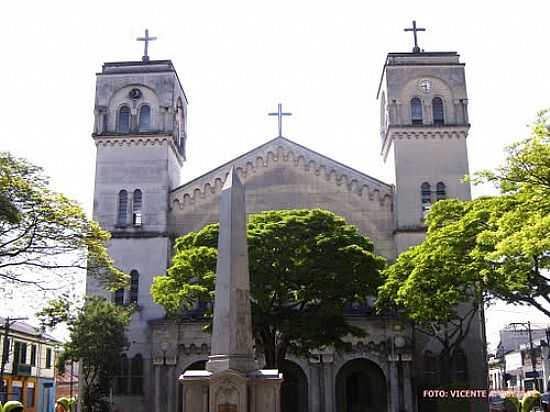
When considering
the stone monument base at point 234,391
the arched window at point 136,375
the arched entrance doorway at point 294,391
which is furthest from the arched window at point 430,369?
the stone monument base at point 234,391

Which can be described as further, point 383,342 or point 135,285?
point 135,285

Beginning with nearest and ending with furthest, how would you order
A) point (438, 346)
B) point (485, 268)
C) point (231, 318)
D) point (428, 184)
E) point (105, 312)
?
point (231, 318) → point (485, 268) → point (105, 312) → point (438, 346) → point (428, 184)

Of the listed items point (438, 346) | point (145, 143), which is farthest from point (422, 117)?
point (145, 143)

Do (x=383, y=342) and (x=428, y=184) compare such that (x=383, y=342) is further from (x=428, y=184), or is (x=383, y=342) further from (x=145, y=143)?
(x=145, y=143)

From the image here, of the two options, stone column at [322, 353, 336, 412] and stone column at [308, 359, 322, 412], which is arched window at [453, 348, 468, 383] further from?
stone column at [308, 359, 322, 412]

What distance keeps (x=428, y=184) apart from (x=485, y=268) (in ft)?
44.8

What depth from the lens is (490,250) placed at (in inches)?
742

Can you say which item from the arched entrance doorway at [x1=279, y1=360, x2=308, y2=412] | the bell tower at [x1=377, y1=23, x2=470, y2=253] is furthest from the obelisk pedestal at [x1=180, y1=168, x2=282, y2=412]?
the bell tower at [x1=377, y1=23, x2=470, y2=253]

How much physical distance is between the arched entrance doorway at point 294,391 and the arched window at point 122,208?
990 centimetres

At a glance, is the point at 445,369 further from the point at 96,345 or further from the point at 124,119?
the point at 124,119

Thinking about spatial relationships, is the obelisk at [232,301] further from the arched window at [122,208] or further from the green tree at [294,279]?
the arched window at [122,208]

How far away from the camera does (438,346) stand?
30250 mm

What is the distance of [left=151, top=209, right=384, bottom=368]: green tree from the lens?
23.4m

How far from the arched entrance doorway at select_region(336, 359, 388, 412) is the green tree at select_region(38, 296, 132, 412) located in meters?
9.35
